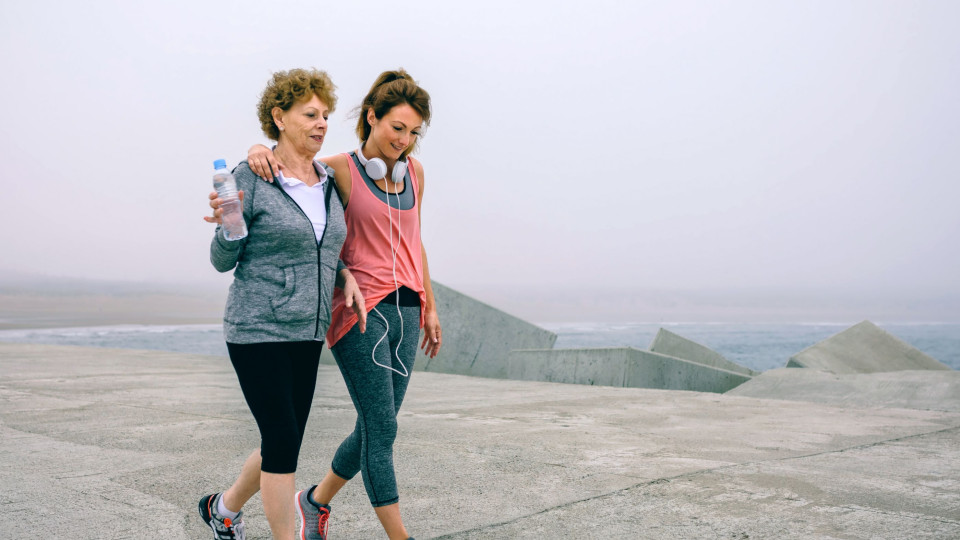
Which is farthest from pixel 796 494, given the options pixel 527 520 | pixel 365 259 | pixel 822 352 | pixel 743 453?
pixel 822 352

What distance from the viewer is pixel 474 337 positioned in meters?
10.6

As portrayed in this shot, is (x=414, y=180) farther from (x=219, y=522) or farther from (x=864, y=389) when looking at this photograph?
(x=864, y=389)

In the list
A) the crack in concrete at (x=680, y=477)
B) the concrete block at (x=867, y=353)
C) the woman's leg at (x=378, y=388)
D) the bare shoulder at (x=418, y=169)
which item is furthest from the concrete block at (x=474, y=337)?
the woman's leg at (x=378, y=388)

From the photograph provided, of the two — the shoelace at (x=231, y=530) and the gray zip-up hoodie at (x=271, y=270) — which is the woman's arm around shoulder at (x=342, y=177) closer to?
the gray zip-up hoodie at (x=271, y=270)

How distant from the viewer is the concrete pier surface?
3096 millimetres

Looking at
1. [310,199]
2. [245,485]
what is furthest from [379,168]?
[245,485]

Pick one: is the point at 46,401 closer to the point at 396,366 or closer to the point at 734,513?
the point at 396,366

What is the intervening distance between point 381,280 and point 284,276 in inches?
13.2

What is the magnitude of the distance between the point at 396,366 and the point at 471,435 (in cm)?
262

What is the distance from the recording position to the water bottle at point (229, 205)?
221 centimetres

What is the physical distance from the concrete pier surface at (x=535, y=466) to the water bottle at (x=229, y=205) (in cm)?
132

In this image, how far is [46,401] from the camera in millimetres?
6617

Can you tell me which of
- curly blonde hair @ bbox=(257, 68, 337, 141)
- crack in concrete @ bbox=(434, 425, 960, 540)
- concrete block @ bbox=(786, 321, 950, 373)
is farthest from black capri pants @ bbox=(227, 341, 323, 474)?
concrete block @ bbox=(786, 321, 950, 373)

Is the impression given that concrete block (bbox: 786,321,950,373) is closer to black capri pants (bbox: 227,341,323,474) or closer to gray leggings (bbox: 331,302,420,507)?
gray leggings (bbox: 331,302,420,507)
